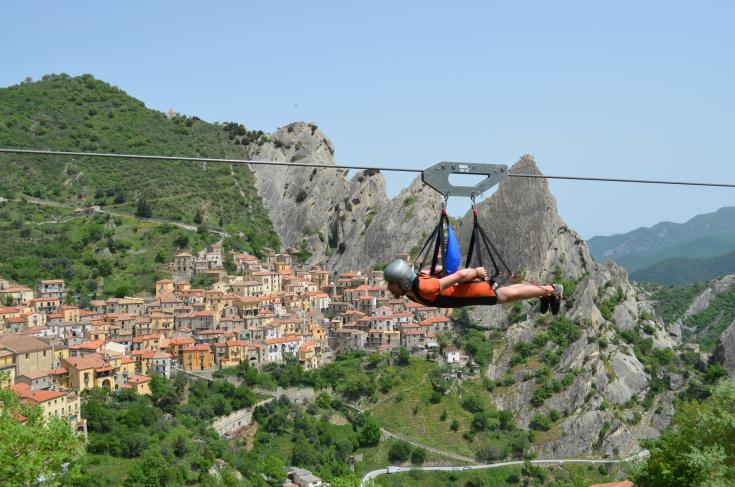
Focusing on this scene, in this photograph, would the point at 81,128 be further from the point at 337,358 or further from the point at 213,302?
the point at 337,358

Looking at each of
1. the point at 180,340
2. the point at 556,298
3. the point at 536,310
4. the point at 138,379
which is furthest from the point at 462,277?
the point at 536,310

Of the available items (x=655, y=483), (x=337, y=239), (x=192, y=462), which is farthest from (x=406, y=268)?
(x=337, y=239)

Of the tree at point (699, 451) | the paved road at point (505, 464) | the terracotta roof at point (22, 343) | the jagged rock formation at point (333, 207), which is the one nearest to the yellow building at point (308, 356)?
the paved road at point (505, 464)

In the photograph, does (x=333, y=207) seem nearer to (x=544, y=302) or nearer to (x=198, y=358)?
(x=198, y=358)

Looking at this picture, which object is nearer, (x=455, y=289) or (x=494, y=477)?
(x=455, y=289)

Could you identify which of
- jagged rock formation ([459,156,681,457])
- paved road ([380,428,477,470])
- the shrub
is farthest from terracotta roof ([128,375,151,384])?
the shrub

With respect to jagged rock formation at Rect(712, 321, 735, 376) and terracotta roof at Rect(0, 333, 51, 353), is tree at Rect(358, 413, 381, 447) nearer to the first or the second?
terracotta roof at Rect(0, 333, 51, 353)
